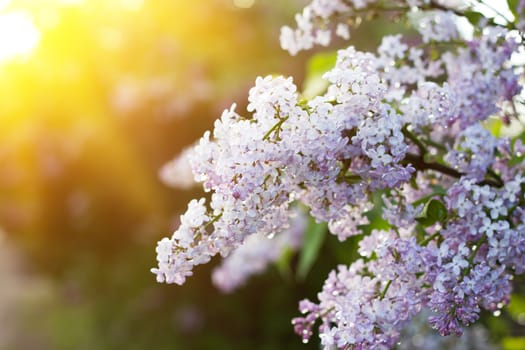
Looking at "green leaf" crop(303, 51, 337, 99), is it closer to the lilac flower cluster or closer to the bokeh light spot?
the lilac flower cluster

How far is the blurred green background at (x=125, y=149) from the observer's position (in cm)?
421

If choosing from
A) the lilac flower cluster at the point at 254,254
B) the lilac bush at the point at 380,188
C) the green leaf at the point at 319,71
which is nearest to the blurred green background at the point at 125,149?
the lilac flower cluster at the point at 254,254

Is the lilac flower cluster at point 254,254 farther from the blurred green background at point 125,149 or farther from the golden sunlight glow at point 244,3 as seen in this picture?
the golden sunlight glow at point 244,3

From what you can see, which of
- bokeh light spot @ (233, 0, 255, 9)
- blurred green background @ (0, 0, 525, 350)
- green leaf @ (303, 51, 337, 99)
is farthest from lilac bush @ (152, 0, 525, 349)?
bokeh light spot @ (233, 0, 255, 9)

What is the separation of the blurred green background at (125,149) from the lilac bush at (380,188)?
111 inches

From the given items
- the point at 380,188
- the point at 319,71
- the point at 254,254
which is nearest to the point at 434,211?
the point at 380,188

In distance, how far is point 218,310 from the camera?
169 inches

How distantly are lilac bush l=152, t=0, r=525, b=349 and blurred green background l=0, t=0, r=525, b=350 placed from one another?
2814 mm

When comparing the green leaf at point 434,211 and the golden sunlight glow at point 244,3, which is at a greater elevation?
the golden sunlight glow at point 244,3

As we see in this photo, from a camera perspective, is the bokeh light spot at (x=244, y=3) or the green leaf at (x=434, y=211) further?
the bokeh light spot at (x=244, y=3)

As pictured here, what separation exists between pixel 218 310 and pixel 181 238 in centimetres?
350

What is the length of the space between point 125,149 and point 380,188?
11.6 ft

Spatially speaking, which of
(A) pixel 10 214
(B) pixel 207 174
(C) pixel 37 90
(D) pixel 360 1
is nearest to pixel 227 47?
(C) pixel 37 90

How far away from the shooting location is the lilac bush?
2.71 ft
